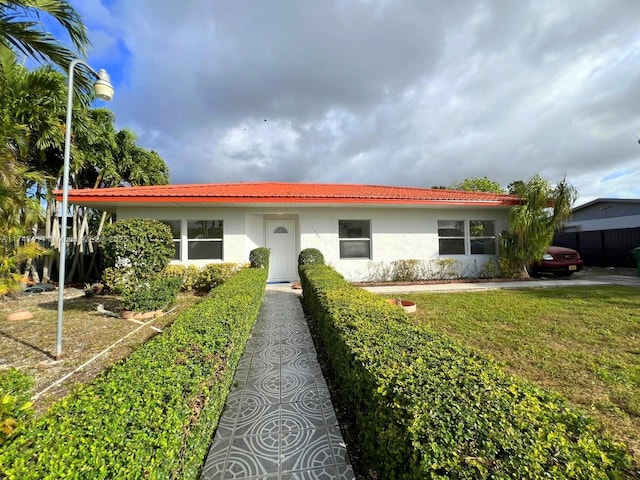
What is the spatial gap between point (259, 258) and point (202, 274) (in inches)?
72.1

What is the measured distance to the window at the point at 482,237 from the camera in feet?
34.9

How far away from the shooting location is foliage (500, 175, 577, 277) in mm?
9336

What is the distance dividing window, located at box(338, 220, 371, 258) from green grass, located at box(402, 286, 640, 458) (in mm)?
2959

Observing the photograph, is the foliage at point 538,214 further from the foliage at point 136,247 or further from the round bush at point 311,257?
the foliage at point 136,247

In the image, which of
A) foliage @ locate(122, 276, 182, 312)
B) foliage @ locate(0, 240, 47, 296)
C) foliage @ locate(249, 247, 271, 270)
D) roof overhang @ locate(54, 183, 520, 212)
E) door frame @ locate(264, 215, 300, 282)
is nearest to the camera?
foliage @ locate(0, 240, 47, 296)

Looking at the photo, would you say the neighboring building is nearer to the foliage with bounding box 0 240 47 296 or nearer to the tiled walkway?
the tiled walkway

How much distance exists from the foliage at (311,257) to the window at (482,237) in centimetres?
625

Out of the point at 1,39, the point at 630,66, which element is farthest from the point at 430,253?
the point at 1,39

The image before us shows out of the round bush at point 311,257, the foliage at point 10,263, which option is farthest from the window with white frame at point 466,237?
the foliage at point 10,263

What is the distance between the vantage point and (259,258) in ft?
28.3

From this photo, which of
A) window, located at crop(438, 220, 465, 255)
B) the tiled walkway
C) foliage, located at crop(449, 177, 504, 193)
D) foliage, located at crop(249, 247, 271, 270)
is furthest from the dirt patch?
foliage, located at crop(449, 177, 504, 193)

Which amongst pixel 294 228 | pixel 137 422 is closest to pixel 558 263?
pixel 294 228

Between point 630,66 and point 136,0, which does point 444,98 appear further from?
point 136,0

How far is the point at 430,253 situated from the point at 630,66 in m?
8.38
